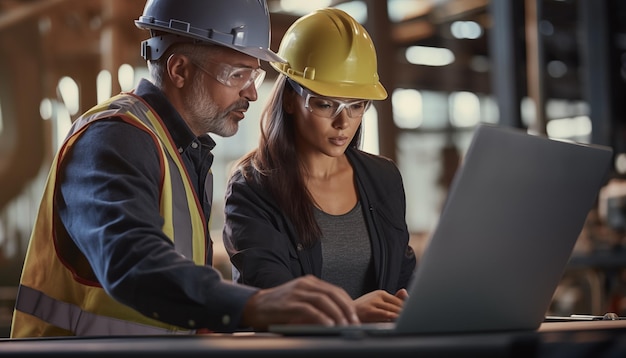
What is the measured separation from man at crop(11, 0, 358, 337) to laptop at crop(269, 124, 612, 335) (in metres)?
0.12

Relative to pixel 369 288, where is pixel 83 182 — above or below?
above

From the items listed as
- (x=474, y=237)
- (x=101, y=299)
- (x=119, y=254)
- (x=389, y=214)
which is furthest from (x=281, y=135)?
(x=474, y=237)

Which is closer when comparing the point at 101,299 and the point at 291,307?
the point at 291,307

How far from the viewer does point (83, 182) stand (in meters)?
1.65

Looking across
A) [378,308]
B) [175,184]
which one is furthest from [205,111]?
[378,308]

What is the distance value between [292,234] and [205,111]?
0.37m

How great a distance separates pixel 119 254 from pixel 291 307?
11.6 inches

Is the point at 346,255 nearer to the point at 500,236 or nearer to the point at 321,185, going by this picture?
the point at 321,185

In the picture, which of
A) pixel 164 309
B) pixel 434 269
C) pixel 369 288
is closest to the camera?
pixel 434 269

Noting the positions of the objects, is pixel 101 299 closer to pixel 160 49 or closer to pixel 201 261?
pixel 201 261

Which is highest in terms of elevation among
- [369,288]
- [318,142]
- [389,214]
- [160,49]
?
[160,49]

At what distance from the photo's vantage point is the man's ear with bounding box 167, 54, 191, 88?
2.08m

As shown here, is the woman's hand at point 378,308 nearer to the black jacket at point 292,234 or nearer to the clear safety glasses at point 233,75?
the black jacket at point 292,234

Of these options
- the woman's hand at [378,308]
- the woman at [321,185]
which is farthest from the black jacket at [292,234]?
the woman's hand at [378,308]
